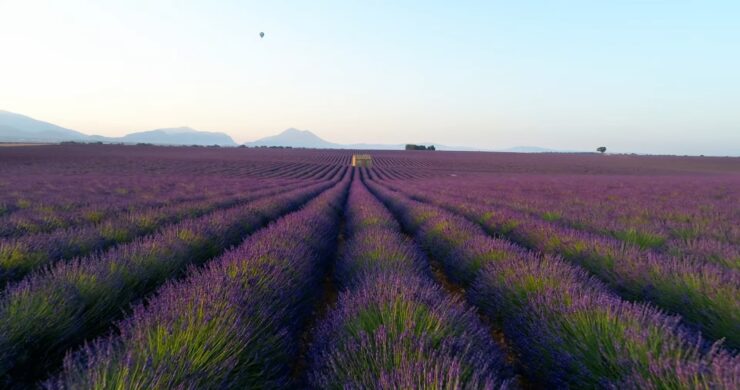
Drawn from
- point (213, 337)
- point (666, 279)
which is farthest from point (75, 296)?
point (666, 279)

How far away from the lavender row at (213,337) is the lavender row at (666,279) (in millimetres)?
3032

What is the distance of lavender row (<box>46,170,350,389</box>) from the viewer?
4.97 ft

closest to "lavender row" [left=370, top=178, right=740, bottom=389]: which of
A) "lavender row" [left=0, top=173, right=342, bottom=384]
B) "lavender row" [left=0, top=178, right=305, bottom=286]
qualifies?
"lavender row" [left=0, top=173, right=342, bottom=384]

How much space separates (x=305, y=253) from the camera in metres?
4.27

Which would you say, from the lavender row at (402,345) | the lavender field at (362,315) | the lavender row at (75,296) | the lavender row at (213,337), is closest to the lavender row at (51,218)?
the lavender field at (362,315)

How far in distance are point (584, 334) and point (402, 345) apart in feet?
3.88

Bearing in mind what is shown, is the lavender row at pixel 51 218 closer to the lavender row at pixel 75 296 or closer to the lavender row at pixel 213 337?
the lavender row at pixel 75 296

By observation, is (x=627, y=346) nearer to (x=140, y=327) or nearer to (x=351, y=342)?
(x=351, y=342)

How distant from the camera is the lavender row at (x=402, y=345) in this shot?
153 cm

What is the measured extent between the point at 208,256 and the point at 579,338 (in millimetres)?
4309

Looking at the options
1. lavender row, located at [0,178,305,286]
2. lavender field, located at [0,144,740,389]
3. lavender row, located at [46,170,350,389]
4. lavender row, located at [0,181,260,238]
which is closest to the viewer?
lavender row, located at [46,170,350,389]

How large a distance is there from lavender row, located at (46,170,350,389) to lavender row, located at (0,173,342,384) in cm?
26

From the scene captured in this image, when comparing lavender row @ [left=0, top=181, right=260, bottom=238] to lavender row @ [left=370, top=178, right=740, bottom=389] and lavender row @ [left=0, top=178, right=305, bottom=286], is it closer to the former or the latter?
lavender row @ [left=0, top=178, right=305, bottom=286]

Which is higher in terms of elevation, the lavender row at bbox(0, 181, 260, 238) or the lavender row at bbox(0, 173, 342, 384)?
the lavender row at bbox(0, 173, 342, 384)
